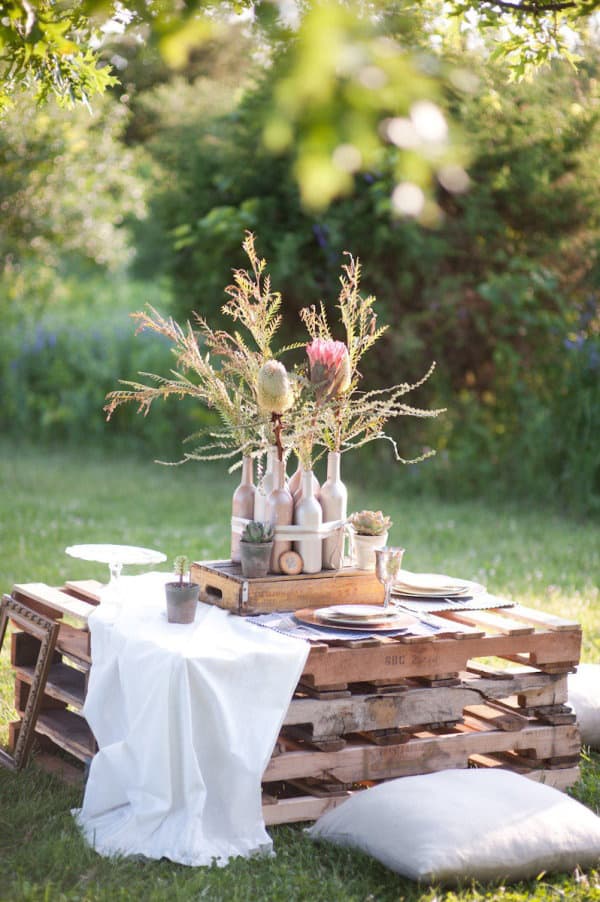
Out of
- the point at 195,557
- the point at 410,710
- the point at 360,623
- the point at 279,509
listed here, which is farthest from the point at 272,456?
the point at 195,557

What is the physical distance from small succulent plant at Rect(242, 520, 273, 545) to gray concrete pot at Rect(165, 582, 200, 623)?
0.81ft

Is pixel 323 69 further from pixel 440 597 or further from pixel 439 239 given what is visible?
pixel 439 239

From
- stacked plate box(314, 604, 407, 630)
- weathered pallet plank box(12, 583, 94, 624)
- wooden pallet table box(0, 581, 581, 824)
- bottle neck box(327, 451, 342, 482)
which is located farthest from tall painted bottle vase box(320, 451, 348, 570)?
weathered pallet plank box(12, 583, 94, 624)

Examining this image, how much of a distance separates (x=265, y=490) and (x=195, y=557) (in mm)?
3772

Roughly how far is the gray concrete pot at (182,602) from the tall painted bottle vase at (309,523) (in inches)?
16.1

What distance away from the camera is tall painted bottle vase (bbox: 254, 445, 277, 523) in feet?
14.0

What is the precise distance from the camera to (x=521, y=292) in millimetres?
10641

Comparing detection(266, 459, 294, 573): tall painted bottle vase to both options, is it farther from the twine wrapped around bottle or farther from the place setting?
the place setting

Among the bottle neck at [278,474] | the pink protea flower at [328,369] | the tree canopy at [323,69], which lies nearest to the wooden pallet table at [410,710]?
the bottle neck at [278,474]

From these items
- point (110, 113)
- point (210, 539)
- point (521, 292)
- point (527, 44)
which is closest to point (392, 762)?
point (527, 44)

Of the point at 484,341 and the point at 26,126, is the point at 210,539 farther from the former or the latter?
the point at 26,126

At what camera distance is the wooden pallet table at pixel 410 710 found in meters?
3.83

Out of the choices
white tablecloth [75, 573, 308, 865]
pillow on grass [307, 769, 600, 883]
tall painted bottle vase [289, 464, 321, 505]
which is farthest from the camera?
tall painted bottle vase [289, 464, 321, 505]

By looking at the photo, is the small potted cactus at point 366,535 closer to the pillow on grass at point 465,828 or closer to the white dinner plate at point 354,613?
the white dinner plate at point 354,613
